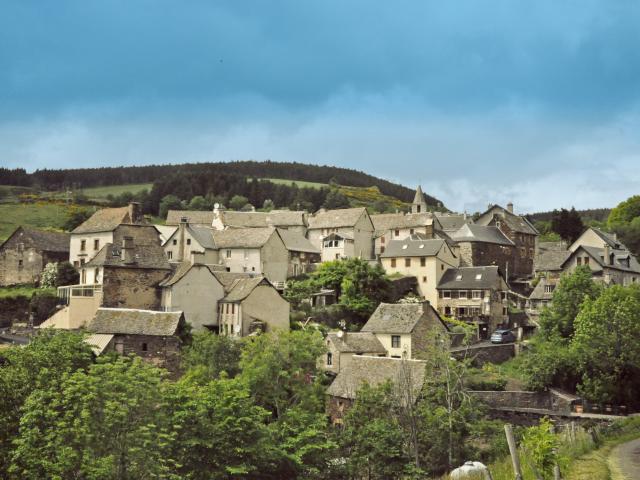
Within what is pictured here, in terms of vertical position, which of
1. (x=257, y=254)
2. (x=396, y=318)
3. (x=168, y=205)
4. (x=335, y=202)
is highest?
(x=335, y=202)

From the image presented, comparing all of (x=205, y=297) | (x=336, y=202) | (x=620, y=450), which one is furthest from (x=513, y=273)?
(x=336, y=202)

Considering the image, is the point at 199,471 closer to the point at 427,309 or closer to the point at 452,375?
the point at 452,375

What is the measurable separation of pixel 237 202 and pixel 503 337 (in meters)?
92.0

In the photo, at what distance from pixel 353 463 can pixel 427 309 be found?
2155 cm

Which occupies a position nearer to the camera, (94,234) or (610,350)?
(610,350)

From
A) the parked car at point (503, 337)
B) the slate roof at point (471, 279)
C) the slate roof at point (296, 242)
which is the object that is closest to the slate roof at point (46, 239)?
the slate roof at point (296, 242)

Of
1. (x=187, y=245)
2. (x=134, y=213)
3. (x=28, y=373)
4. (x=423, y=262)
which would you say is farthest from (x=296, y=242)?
(x=28, y=373)

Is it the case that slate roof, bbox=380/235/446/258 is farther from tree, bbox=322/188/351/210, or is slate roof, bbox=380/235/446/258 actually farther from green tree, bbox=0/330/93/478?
tree, bbox=322/188/351/210

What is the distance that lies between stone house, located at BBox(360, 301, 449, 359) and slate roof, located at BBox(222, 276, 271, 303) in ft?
32.9

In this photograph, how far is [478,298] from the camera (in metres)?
74.2

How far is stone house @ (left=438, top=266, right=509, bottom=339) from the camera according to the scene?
2886 inches

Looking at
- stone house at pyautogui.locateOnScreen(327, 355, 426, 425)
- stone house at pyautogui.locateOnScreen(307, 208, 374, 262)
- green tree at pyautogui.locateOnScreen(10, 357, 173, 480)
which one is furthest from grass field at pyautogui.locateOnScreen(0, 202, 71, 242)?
green tree at pyautogui.locateOnScreen(10, 357, 173, 480)

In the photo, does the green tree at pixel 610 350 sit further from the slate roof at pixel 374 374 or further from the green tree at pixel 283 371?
the green tree at pixel 283 371

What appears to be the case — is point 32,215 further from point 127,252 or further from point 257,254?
point 127,252
